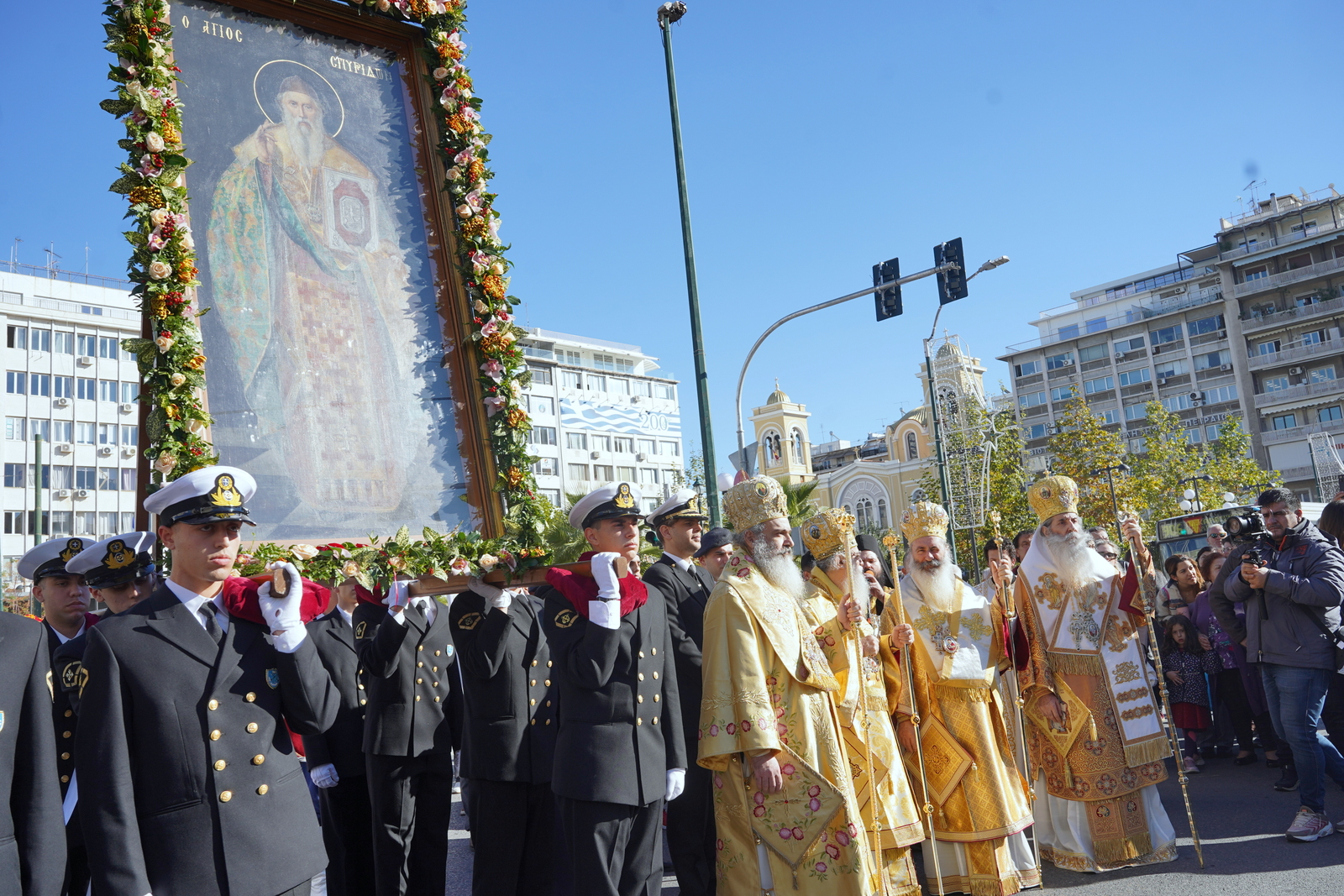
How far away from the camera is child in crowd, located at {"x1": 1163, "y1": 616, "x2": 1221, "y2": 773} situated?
10039mm

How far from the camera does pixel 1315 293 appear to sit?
2447 inches

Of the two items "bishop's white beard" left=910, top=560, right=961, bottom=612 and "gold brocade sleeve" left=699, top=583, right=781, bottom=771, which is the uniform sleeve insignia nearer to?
"gold brocade sleeve" left=699, top=583, right=781, bottom=771

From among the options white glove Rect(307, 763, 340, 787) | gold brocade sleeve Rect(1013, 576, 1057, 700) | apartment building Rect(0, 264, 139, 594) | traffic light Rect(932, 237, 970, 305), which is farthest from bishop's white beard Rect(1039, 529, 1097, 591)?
apartment building Rect(0, 264, 139, 594)

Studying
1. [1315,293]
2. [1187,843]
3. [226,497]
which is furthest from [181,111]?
[1315,293]

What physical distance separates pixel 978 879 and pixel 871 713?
1.17m

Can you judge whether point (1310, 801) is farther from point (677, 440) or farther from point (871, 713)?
point (677, 440)

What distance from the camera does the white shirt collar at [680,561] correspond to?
6.00m

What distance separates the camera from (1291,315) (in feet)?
206

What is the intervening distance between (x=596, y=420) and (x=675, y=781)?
235 ft

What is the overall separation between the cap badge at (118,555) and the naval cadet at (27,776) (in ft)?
4.66

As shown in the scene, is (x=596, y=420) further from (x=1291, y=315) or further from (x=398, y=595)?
(x=398, y=595)

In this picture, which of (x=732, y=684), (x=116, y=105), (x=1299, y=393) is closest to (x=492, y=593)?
(x=732, y=684)

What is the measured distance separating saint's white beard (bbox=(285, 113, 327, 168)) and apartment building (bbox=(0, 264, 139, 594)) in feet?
169

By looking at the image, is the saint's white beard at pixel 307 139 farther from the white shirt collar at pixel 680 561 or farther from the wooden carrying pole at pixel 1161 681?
the wooden carrying pole at pixel 1161 681
